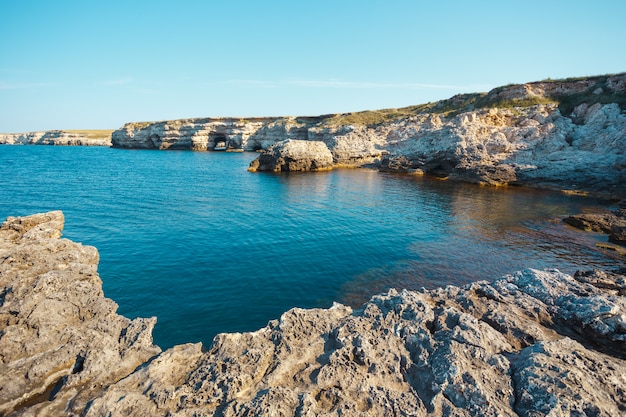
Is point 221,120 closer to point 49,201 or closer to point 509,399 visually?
point 49,201

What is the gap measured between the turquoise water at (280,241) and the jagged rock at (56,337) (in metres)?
3.16

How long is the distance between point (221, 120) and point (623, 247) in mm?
129614

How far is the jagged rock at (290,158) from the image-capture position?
67938 millimetres

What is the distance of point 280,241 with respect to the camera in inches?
953

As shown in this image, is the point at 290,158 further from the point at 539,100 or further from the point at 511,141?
the point at 539,100

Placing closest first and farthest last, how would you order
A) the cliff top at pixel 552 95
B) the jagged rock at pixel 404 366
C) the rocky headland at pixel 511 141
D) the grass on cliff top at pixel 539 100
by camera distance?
the jagged rock at pixel 404 366, the rocky headland at pixel 511 141, the grass on cliff top at pixel 539 100, the cliff top at pixel 552 95

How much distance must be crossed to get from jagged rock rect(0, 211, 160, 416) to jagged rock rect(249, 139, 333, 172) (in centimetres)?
5698

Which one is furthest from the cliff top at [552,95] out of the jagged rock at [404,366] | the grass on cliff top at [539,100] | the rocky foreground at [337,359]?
the jagged rock at [404,366]

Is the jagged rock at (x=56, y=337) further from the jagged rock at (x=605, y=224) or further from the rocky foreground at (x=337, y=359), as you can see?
the jagged rock at (x=605, y=224)

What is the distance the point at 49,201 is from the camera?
35250 mm

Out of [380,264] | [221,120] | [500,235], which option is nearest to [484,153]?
[500,235]

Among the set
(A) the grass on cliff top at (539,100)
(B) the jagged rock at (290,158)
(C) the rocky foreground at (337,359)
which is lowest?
(C) the rocky foreground at (337,359)

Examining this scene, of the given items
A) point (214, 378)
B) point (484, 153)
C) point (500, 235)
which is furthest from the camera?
point (484, 153)

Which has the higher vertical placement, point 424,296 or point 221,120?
point 221,120
